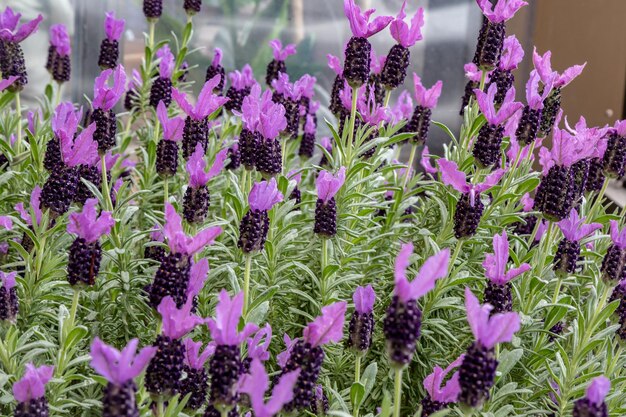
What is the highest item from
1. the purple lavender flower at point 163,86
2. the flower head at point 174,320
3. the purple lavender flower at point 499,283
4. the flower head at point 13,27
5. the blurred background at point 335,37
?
the blurred background at point 335,37

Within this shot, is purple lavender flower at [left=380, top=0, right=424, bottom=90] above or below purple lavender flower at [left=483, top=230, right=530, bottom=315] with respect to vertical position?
above

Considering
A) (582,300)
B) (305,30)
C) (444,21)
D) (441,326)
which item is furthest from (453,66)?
(441,326)

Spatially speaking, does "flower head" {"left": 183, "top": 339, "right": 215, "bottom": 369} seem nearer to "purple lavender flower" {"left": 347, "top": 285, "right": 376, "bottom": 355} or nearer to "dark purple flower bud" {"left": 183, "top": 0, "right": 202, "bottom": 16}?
"purple lavender flower" {"left": 347, "top": 285, "right": 376, "bottom": 355}

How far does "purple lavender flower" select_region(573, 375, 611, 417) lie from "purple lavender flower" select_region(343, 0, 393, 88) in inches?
26.2

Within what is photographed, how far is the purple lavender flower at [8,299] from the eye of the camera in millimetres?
1025

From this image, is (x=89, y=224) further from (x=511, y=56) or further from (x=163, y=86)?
(x=511, y=56)

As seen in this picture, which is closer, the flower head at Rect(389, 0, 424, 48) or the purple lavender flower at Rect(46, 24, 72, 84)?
the flower head at Rect(389, 0, 424, 48)

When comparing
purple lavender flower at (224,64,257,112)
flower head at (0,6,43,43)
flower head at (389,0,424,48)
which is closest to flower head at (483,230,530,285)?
flower head at (389,0,424,48)

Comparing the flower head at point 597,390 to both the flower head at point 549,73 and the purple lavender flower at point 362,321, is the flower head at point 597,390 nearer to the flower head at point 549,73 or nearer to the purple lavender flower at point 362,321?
the purple lavender flower at point 362,321

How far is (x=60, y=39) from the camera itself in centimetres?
167

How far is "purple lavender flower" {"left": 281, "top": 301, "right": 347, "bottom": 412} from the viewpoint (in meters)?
0.83

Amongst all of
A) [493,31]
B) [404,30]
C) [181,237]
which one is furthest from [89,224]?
[493,31]

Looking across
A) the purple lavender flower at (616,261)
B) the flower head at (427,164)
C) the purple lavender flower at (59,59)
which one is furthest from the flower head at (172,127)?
the purple lavender flower at (616,261)

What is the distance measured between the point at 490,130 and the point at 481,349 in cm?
54
